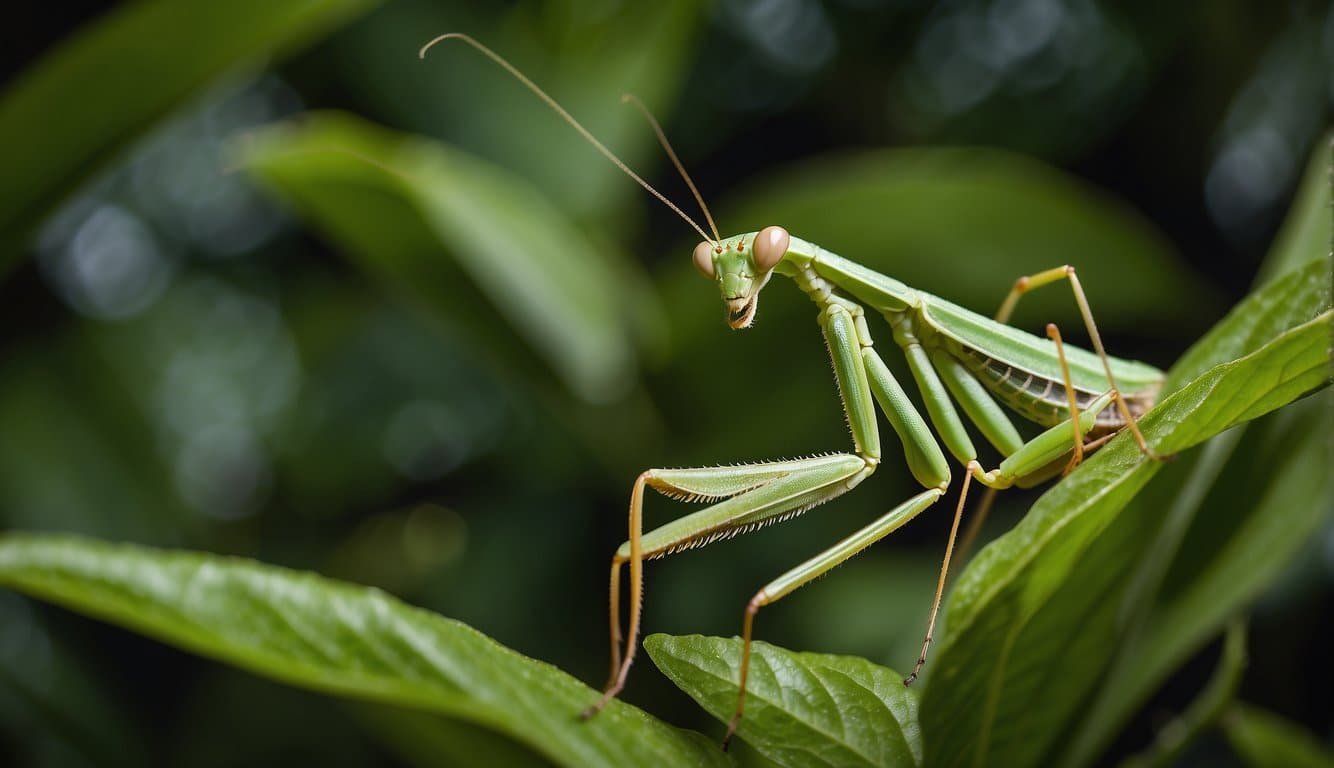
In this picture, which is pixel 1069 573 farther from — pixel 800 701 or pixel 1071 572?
pixel 800 701

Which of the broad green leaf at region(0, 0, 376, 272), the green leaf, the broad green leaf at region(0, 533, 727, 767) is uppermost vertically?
the broad green leaf at region(0, 0, 376, 272)

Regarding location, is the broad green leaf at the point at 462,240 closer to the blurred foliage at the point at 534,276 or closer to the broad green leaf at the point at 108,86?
the blurred foliage at the point at 534,276

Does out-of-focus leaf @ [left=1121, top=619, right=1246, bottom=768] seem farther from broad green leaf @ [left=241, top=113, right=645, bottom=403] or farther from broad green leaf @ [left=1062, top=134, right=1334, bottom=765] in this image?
broad green leaf @ [left=241, top=113, right=645, bottom=403]

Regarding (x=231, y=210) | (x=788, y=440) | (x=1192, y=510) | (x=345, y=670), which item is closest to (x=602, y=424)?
(x=788, y=440)

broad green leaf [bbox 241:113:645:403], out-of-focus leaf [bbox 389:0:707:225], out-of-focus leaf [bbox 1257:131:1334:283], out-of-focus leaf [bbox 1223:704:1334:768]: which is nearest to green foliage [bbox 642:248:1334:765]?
out-of-focus leaf [bbox 1257:131:1334:283]

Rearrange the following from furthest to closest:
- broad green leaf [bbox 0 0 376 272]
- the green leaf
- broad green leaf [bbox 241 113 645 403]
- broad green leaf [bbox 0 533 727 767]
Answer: broad green leaf [bbox 241 113 645 403], broad green leaf [bbox 0 0 376 272], the green leaf, broad green leaf [bbox 0 533 727 767]

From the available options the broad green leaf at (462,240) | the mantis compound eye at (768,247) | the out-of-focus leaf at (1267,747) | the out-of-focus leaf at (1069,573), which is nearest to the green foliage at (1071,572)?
the out-of-focus leaf at (1069,573)

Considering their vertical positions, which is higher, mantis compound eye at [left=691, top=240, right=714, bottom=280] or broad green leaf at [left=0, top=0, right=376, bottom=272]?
broad green leaf at [left=0, top=0, right=376, bottom=272]

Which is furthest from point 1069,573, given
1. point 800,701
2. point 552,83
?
point 552,83
